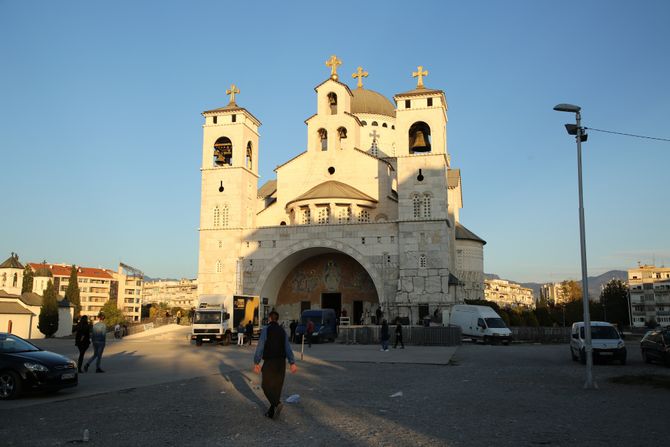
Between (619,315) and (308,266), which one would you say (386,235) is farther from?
(619,315)

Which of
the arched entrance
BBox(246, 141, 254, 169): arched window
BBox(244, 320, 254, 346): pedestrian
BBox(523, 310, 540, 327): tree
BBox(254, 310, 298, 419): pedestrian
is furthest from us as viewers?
BBox(523, 310, 540, 327): tree

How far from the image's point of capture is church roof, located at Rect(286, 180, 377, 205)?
1623 inches

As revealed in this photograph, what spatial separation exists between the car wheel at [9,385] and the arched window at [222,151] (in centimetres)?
3337

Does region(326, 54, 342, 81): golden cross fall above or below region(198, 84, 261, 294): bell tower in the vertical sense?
above

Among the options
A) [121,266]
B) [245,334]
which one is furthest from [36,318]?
[121,266]

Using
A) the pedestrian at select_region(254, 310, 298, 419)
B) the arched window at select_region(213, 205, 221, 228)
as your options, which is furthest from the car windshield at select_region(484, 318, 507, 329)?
the pedestrian at select_region(254, 310, 298, 419)

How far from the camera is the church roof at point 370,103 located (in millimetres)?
56062

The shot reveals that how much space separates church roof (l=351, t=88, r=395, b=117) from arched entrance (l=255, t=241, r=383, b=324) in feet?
59.2

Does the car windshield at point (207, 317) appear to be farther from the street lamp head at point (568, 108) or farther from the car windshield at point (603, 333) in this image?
the street lamp head at point (568, 108)

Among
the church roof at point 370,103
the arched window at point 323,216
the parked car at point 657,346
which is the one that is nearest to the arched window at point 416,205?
the arched window at point 323,216

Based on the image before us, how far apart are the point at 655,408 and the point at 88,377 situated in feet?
41.3

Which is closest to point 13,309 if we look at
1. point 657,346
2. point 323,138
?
point 323,138

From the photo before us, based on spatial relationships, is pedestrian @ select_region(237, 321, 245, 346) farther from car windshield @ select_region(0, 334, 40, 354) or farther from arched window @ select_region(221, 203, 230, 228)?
car windshield @ select_region(0, 334, 40, 354)

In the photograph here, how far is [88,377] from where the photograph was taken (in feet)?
48.8
